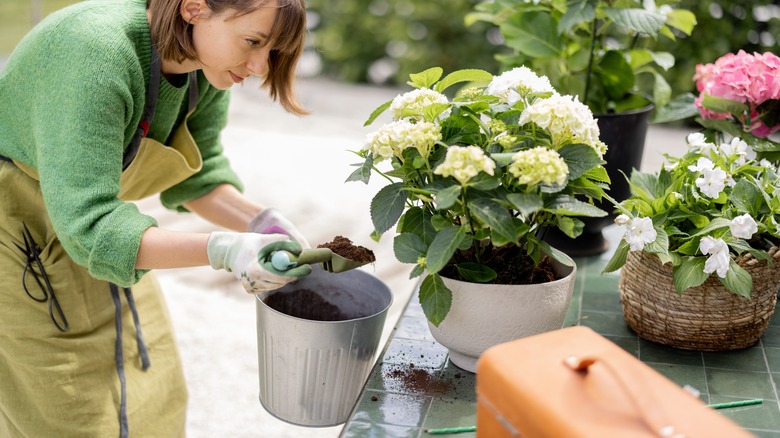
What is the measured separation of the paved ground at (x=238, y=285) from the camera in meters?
2.69

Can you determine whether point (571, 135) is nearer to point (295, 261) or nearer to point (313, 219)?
point (295, 261)

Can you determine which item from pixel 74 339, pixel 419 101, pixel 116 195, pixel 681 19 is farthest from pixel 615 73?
pixel 74 339

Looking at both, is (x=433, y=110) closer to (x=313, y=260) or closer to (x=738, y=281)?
(x=313, y=260)

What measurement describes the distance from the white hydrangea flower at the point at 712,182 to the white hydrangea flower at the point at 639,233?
4.1 inches

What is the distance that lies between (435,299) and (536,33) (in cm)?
97

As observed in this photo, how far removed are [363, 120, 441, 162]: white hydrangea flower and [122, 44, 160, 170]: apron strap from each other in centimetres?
48

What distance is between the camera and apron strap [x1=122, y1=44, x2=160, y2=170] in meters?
1.55

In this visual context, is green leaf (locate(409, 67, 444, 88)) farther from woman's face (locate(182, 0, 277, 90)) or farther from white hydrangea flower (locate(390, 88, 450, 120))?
woman's face (locate(182, 0, 277, 90))

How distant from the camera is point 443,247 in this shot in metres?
1.22

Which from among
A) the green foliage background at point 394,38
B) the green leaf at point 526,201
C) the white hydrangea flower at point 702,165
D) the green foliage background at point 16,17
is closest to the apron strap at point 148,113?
the green leaf at point 526,201

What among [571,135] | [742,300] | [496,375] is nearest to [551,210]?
[571,135]

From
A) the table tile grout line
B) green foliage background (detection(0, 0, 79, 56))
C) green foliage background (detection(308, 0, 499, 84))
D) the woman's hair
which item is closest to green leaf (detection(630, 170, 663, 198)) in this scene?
the table tile grout line

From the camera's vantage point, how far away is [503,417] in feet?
3.27

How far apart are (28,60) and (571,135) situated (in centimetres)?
92
